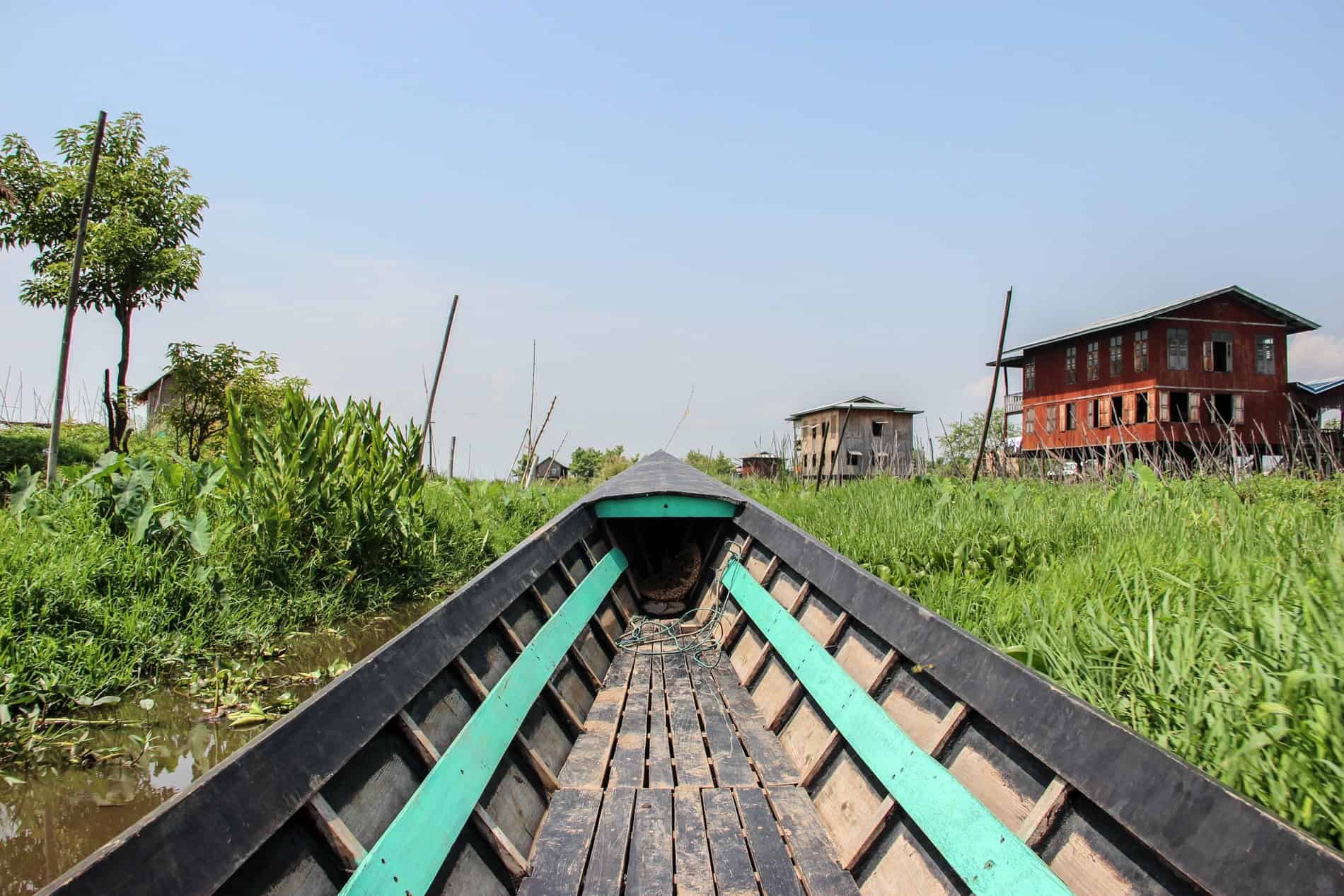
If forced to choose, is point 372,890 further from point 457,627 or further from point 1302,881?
point 1302,881

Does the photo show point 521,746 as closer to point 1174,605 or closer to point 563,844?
point 563,844

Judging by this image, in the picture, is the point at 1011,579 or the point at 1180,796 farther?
the point at 1011,579

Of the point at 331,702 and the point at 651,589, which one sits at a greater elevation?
the point at 331,702

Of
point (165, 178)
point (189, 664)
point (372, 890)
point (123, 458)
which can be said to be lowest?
point (189, 664)

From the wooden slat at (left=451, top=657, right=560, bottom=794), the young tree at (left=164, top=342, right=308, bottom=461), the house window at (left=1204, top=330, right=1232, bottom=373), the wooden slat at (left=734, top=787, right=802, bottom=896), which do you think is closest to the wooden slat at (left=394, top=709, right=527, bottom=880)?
the wooden slat at (left=451, top=657, right=560, bottom=794)

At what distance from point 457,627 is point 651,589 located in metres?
3.06

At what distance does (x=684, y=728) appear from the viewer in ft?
10.2

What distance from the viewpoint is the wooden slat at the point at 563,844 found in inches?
77.7

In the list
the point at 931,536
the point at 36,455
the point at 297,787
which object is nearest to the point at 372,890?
the point at 297,787

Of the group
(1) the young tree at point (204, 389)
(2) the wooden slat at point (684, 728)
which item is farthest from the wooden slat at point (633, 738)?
(1) the young tree at point (204, 389)

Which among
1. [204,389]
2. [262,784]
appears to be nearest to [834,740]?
[262,784]

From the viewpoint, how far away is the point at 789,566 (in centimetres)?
348

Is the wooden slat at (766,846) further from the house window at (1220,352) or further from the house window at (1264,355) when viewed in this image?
the house window at (1264,355)

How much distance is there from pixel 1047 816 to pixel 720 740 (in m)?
1.65
